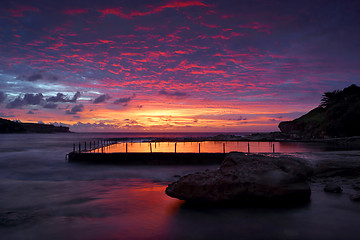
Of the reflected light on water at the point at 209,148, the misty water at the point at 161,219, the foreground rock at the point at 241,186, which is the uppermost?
the foreground rock at the point at 241,186

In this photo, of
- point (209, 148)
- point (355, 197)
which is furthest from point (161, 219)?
point (209, 148)

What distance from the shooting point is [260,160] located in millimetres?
11312

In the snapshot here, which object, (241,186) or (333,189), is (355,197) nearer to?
(333,189)

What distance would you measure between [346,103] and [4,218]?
2825 inches

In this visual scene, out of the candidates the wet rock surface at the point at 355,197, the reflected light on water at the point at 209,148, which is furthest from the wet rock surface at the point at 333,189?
the reflected light on water at the point at 209,148

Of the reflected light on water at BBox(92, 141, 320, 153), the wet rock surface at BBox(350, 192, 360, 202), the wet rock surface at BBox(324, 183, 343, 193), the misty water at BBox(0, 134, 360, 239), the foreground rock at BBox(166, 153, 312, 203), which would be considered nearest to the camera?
the misty water at BBox(0, 134, 360, 239)

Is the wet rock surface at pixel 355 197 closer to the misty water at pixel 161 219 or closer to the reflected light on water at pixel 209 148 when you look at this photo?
the misty water at pixel 161 219

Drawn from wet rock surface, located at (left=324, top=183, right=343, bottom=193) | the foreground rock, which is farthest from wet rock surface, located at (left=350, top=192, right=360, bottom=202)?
the foreground rock

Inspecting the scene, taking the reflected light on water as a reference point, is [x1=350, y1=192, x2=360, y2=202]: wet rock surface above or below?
above

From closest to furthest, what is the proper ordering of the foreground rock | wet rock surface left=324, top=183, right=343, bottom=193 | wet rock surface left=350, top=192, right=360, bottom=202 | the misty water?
the misty water
the foreground rock
wet rock surface left=350, top=192, right=360, bottom=202
wet rock surface left=324, top=183, right=343, bottom=193

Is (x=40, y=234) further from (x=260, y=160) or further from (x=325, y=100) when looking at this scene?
(x=325, y=100)

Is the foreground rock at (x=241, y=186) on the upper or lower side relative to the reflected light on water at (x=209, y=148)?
upper

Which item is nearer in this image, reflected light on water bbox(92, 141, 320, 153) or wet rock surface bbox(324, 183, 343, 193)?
wet rock surface bbox(324, 183, 343, 193)

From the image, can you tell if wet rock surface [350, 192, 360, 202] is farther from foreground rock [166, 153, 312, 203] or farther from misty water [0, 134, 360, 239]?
foreground rock [166, 153, 312, 203]
